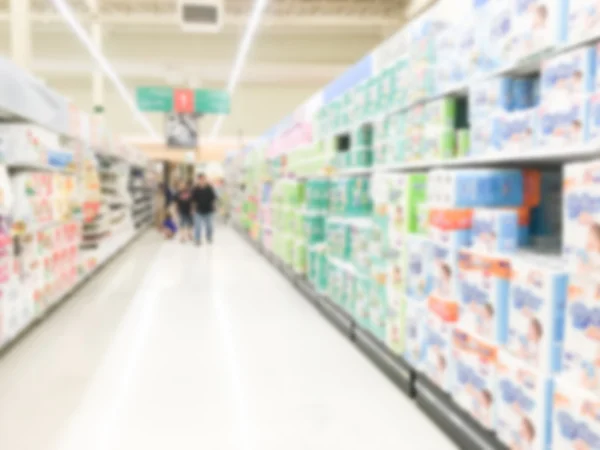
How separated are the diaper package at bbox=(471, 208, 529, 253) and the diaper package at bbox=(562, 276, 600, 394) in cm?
55

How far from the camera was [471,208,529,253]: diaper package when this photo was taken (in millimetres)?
2627

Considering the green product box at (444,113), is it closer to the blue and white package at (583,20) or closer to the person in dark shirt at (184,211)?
the blue and white package at (583,20)

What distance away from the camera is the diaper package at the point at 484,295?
8.26 ft

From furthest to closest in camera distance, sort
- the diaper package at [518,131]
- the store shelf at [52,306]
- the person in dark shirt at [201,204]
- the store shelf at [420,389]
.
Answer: the person in dark shirt at [201,204], the store shelf at [52,306], the store shelf at [420,389], the diaper package at [518,131]

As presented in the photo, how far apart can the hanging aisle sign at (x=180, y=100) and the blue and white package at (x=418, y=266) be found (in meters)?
12.2

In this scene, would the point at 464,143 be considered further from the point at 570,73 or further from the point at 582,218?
the point at 582,218

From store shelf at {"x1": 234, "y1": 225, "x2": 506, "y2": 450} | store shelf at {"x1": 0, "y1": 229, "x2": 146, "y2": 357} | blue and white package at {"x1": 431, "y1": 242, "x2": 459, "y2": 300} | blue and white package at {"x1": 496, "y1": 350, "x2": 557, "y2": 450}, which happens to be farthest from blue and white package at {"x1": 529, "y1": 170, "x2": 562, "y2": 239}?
store shelf at {"x1": 0, "y1": 229, "x2": 146, "y2": 357}

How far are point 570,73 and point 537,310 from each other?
885 mm

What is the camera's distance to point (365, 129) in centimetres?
480

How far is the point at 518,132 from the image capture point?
2.53 m

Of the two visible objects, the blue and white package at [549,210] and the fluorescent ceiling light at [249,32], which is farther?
the fluorescent ceiling light at [249,32]

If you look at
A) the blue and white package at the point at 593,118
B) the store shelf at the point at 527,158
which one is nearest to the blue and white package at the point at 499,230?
the store shelf at the point at 527,158

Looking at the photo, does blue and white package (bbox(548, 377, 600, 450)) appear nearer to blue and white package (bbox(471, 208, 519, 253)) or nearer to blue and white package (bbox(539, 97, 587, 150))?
blue and white package (bbox(471, 208, 519, 253))

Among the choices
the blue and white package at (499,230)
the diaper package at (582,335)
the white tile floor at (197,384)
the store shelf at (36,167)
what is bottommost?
the white tile floor at (197,384)
